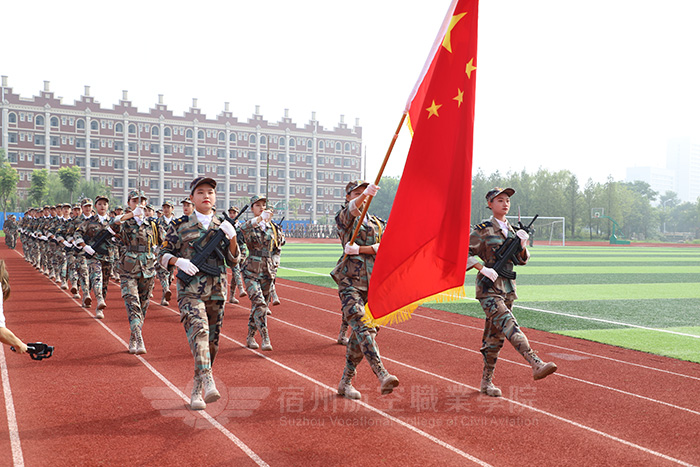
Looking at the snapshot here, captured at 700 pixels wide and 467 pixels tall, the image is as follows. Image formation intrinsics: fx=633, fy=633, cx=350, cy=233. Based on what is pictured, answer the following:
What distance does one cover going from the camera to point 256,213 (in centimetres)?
1134

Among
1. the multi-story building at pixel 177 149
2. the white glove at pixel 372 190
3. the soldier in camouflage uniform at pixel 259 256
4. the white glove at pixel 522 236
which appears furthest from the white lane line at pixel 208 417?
the multi-story building at pixel 177 149

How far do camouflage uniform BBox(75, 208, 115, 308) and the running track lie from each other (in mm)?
1939

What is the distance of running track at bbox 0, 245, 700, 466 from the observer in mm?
5082

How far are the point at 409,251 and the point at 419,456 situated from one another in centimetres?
179

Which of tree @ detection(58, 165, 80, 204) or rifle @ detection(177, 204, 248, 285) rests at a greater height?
tree @ detection(58, 165, 80, 204)

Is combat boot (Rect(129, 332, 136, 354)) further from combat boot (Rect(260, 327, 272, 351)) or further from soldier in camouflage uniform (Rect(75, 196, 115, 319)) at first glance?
soldier in camouflage uniform (Rect(75, 196, 115, 319))

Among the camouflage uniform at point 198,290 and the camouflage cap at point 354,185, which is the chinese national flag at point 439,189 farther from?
the camouflage uniform at point 198,290

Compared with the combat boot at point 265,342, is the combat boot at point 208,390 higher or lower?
higher

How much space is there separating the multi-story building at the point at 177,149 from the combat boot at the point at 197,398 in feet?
263

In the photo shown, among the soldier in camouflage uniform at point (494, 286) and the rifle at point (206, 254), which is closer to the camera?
the rifle at point (206, 254)

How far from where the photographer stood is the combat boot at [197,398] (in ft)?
20.1

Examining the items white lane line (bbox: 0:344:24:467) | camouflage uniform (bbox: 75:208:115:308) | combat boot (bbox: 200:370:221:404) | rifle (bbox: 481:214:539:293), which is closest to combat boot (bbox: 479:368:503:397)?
rifle (bbox: 481:214:539:293)

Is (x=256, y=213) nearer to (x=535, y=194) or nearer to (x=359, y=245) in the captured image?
(x=359, y=245)

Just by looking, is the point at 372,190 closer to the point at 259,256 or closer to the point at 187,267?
the point at 187,267
